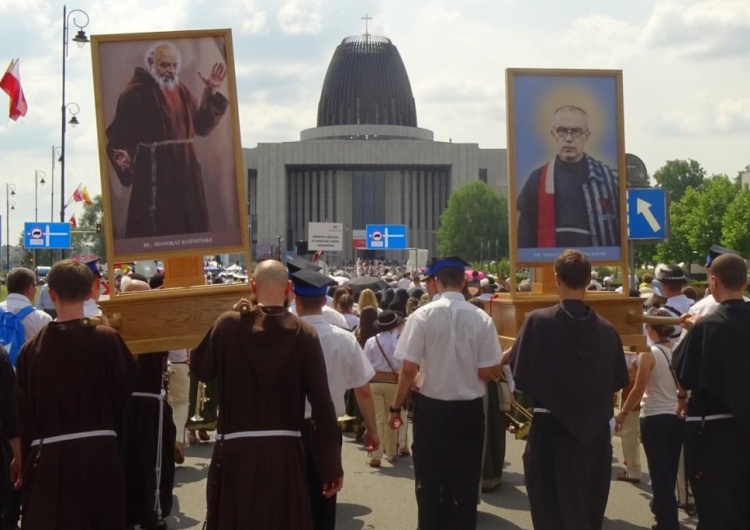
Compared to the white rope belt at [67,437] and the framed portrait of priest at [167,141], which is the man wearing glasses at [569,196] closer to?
the framed portrait of priest at [167,141]

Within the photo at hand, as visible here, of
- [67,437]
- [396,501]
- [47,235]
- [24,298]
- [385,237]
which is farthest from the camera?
[385,237]

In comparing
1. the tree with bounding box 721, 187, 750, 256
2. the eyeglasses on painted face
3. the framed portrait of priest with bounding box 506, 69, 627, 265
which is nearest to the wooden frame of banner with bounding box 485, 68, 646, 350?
the framed portrait of priest with bounding box 506, 69, 627, 265

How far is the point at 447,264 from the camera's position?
24.0 ft

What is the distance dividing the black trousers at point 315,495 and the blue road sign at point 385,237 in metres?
36.0

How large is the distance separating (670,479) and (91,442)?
14.5 ft

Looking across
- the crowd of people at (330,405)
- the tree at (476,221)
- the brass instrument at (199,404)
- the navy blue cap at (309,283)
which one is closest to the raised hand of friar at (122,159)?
the crowd of people at (330,405)

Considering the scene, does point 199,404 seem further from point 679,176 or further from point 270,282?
point 679,176

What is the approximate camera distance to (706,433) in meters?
6.43

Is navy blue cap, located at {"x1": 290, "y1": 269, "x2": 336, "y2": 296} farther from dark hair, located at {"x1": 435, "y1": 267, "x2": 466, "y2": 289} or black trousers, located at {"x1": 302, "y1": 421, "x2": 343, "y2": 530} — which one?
dark hair, located at {"x1": 435, "y1": 267, "x2": 466, "y2": 289}

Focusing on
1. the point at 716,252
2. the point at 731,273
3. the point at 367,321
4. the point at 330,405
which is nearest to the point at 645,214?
the point at 367,321

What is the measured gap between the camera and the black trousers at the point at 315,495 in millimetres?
5930

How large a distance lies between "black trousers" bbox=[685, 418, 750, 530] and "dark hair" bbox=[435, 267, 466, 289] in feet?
6.36

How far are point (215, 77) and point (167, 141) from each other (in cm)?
56

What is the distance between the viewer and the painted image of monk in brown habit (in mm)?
6941
